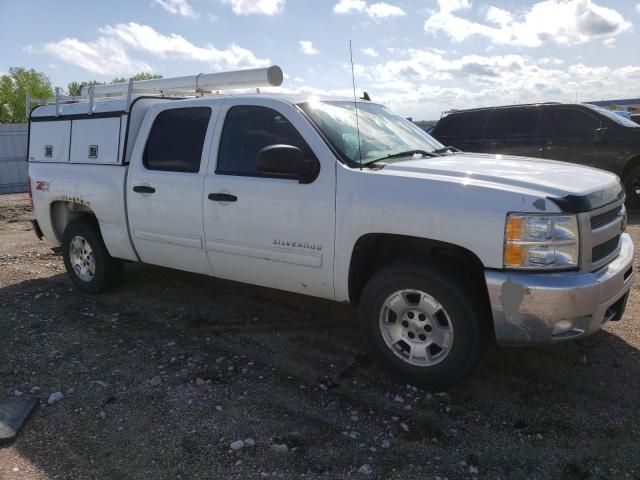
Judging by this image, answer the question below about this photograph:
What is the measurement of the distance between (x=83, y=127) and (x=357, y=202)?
3325 millimetres

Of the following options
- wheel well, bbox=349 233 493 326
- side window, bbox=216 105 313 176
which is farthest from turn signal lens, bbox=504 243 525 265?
side window, bbox=216 105 313 176

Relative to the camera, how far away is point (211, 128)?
165 inches

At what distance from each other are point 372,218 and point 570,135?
24.6ft

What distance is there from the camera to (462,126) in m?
10.5

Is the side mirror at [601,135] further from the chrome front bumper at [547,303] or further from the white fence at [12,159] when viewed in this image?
the white fence at [12,159]

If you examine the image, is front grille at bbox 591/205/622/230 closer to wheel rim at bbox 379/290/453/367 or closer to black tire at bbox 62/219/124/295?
wheel rim at bbox 379/290/453/367

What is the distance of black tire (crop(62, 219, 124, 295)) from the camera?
5246mm

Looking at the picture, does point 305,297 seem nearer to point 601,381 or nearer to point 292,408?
point 292,408

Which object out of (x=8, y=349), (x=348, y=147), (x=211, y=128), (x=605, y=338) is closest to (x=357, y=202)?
(x=348, y=147)

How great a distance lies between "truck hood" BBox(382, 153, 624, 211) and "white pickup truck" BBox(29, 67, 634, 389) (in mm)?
14

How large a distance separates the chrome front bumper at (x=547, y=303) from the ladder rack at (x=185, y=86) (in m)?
2.87

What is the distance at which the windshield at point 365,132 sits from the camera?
366 cm

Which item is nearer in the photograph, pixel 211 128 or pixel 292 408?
pixel 292 408

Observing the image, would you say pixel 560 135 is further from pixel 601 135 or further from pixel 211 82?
pixel 211 82
